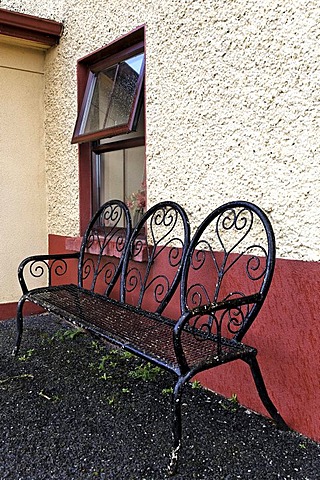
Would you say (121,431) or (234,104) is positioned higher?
(234,104)

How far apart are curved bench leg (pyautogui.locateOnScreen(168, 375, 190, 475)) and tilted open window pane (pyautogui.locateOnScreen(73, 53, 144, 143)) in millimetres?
1979

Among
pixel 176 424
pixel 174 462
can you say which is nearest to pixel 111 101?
pixel 176 424

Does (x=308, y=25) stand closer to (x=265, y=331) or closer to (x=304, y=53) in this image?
(x=304, y=53)

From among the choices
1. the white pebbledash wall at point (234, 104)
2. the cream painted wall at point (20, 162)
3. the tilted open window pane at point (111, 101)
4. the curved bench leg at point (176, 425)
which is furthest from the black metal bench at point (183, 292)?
the cream painted wall at point (20, 162)

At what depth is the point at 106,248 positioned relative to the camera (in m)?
3.38

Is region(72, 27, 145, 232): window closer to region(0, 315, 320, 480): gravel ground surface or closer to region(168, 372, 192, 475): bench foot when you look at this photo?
region(0, 315, 320, 480): gravel ground surface

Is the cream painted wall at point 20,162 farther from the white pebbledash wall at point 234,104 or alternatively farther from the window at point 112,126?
the white pebbledash wall at point 234,104

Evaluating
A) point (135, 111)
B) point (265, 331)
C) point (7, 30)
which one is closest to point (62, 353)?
point (265, 331)

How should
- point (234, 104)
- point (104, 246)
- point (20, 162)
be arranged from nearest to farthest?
point (234, 104) < point (104, 246) < point (20, 162)

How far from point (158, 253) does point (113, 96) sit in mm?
1443

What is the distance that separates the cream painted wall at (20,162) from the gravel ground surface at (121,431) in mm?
1474

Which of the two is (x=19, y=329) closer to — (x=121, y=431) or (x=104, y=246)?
(x=104, y=246)

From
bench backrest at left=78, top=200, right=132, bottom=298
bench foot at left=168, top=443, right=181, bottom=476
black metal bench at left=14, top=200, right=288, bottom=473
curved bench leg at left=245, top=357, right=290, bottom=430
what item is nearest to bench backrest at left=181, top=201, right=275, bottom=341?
black metal bench at left=14, top=200, right=288, bottom=473

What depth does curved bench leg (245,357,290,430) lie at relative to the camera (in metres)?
1.98
